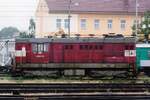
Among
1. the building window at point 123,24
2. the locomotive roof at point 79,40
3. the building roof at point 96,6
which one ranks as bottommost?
the locomotive roof at point 79,40

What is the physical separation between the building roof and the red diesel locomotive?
42.9 m

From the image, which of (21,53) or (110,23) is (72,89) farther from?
(110,23)

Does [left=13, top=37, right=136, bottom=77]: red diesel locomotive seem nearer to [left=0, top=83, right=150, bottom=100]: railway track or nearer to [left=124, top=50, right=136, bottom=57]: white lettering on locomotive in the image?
[left=124, top=50, right=136, bottom=57]: white lettering on locomotive

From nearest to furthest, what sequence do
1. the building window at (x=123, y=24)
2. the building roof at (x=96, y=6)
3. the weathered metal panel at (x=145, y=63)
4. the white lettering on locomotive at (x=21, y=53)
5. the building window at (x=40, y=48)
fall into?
the white lettering on locomotive at (x=21, y=53) → the building window at (x=40, y=48) → the weathered metal panel at (x=145, y=63) → the building roof at (x=96, y=6) → the building window at (x=123, y=24)

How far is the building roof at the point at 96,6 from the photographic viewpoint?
265 ft

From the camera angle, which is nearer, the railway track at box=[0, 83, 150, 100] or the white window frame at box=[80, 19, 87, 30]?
the railway track at box=[0, 83, 150, 100]

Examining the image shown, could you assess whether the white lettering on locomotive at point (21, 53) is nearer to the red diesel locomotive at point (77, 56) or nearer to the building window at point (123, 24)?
the red diesel locomotive at point (77, 56)

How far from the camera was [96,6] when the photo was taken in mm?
81750

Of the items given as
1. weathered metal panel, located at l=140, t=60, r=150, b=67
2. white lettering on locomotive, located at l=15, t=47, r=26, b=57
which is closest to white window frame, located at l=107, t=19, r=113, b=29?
weathered metal panel, located at l=140, t=60, r=150, b=67

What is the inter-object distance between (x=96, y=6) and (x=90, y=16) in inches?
69.3

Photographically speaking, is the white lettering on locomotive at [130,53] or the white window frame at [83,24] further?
the white window frame at [83,24]

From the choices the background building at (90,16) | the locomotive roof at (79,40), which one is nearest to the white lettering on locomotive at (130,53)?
the locomotive roof at (79,40)

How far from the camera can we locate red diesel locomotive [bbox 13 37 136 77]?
37.1 meters

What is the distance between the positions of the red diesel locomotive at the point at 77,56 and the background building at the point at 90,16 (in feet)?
139
